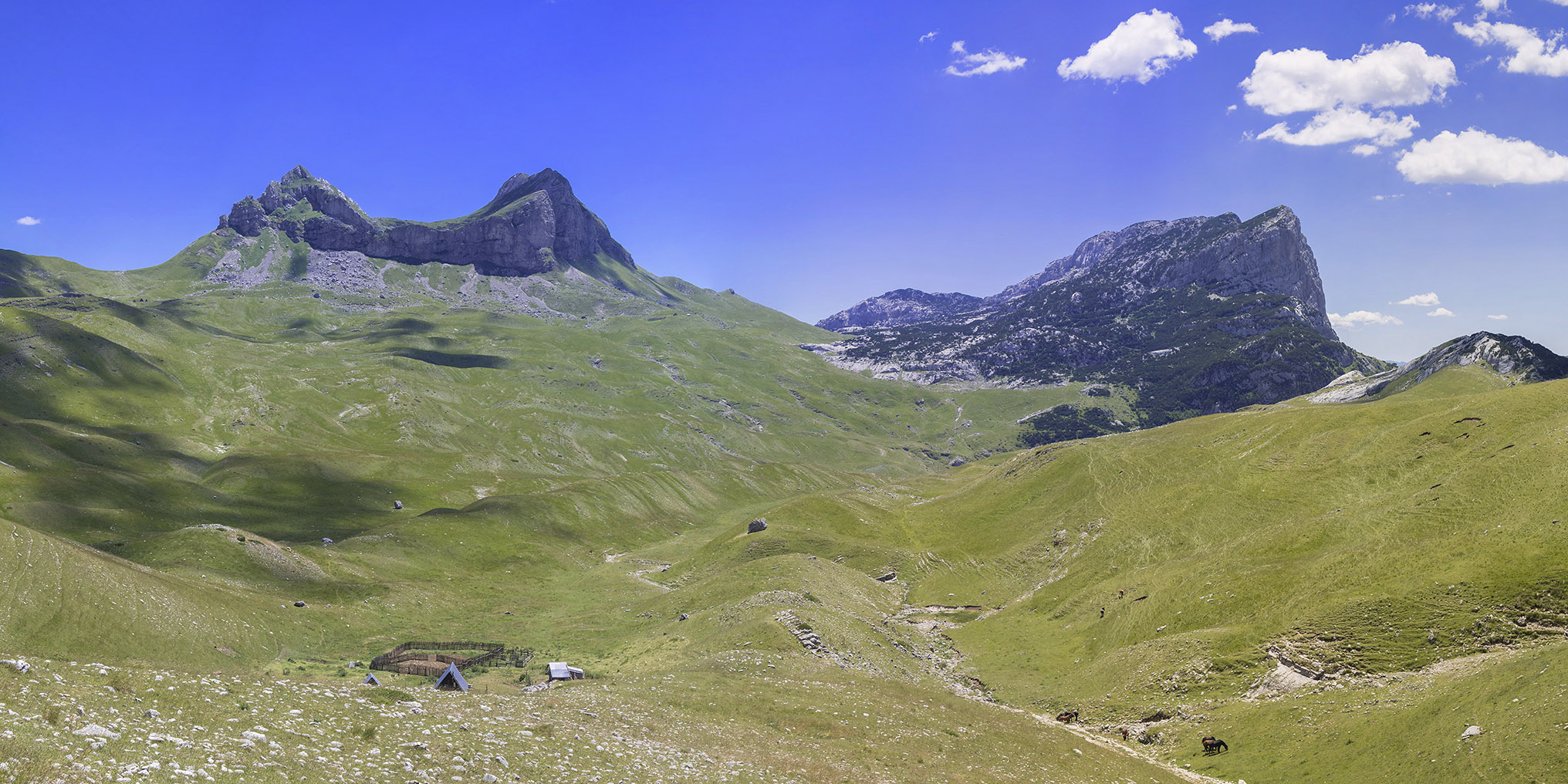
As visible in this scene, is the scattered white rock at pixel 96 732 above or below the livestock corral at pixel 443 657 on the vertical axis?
above

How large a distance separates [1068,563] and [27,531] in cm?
10198

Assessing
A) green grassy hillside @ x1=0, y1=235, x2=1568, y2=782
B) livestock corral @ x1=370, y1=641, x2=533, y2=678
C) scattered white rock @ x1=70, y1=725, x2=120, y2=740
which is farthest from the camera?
livestock corral @ x1=370, y1=641, x2=533, y2=678

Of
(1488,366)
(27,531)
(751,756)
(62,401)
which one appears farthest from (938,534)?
(62,401)

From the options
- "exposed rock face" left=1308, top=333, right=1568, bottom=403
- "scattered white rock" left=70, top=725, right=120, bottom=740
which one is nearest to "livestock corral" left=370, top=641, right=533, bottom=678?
Answer: "scattered white rock" left=70, top=725, right=120, bottom=740

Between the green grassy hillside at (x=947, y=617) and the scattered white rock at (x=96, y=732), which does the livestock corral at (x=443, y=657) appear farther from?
the scattered white rock at (x=96, y=732)

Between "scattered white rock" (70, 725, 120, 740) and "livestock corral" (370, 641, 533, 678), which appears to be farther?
"livestock corral" (370, 641, 533, 678)

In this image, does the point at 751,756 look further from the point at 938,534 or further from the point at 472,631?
the point at 938,534

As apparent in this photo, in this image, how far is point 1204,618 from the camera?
193ft

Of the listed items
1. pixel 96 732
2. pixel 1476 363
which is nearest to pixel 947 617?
pixel 96 732

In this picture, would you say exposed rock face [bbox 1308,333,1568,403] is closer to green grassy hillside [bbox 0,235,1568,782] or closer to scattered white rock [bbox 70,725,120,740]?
green grassy hillside [bbox 0,235,1568,782]

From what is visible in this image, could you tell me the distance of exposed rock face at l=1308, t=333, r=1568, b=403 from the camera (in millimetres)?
146625

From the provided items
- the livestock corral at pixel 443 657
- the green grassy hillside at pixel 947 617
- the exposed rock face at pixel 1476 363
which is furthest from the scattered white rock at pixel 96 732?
the exposed rock face at pixel 1476 363

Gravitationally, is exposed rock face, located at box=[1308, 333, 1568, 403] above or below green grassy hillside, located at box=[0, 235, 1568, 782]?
above

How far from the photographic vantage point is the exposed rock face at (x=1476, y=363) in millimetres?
146625
